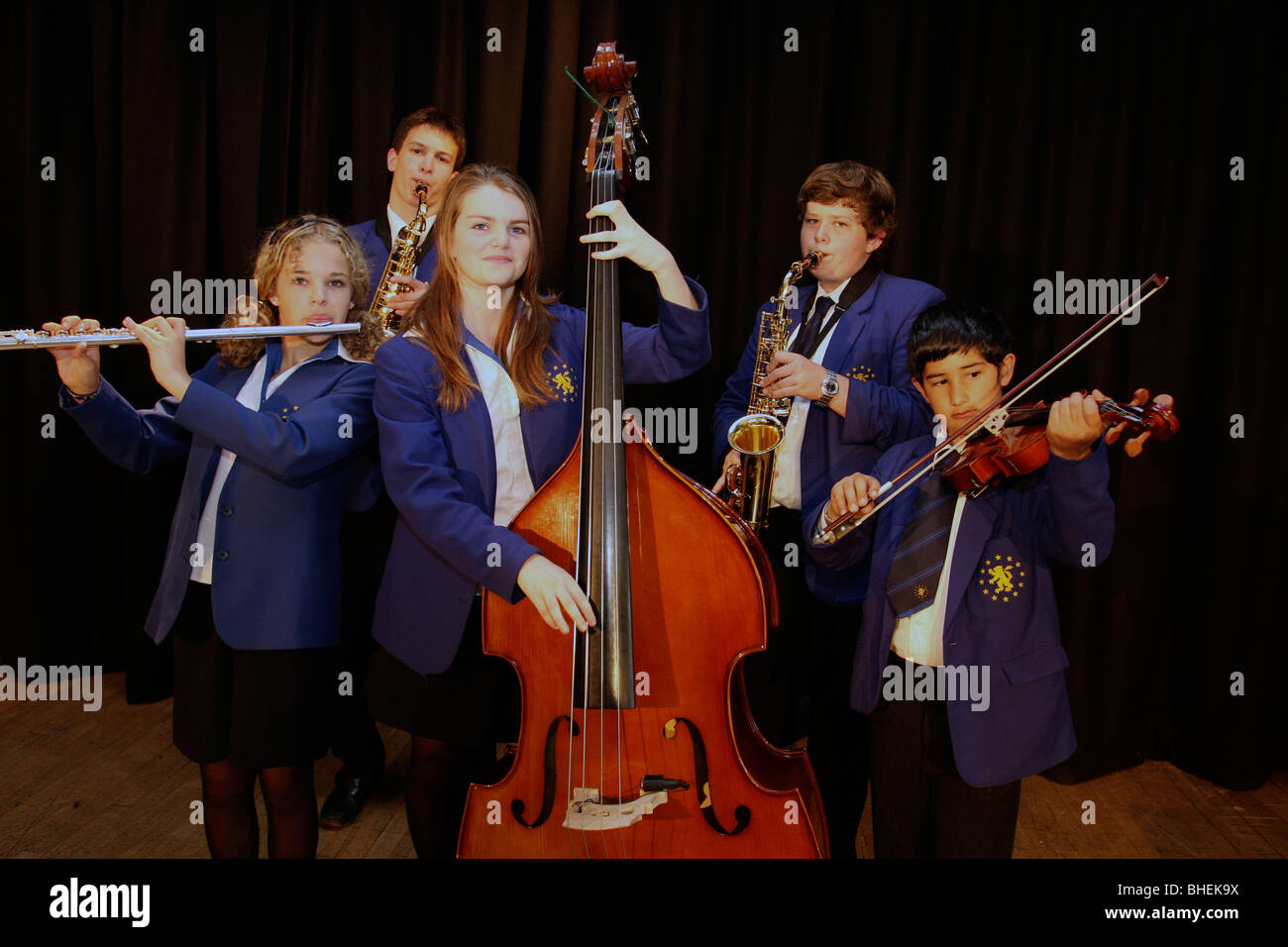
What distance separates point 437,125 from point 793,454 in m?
1.37

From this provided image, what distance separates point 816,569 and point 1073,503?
0.70m

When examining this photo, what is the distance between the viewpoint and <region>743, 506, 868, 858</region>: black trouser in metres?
2.38

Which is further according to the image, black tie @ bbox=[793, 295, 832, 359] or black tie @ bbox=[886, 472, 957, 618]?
black tie @ bbox=[793, 295, 832, 359]

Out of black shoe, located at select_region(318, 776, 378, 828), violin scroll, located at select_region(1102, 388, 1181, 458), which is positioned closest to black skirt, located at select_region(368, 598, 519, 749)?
black shoe, located at select_region(318, 776, 378, 828)

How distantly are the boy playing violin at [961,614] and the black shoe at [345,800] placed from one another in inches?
56.4

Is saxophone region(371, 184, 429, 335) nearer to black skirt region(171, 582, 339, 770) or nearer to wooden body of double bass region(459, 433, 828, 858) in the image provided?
black skirt region(171, 582, 339, 770)

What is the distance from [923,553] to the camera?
1.92m

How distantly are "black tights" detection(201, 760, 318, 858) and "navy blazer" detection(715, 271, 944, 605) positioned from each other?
1.16m

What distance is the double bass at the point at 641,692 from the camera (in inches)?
65.7

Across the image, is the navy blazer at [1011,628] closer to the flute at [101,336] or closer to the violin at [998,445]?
the violin at [998,445]

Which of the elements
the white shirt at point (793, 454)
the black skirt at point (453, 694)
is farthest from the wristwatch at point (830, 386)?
the black skirt at point (453, 694)

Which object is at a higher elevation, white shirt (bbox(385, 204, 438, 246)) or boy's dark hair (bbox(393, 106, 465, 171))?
boy's dark hair (bbox(393, 106, 465, 171))

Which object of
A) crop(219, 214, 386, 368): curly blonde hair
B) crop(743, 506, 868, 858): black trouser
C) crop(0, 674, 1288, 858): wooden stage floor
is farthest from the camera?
crop(0, 674, 1288, 858): wooden stage floor

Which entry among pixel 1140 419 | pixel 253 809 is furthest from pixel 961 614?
pixel 253 809
